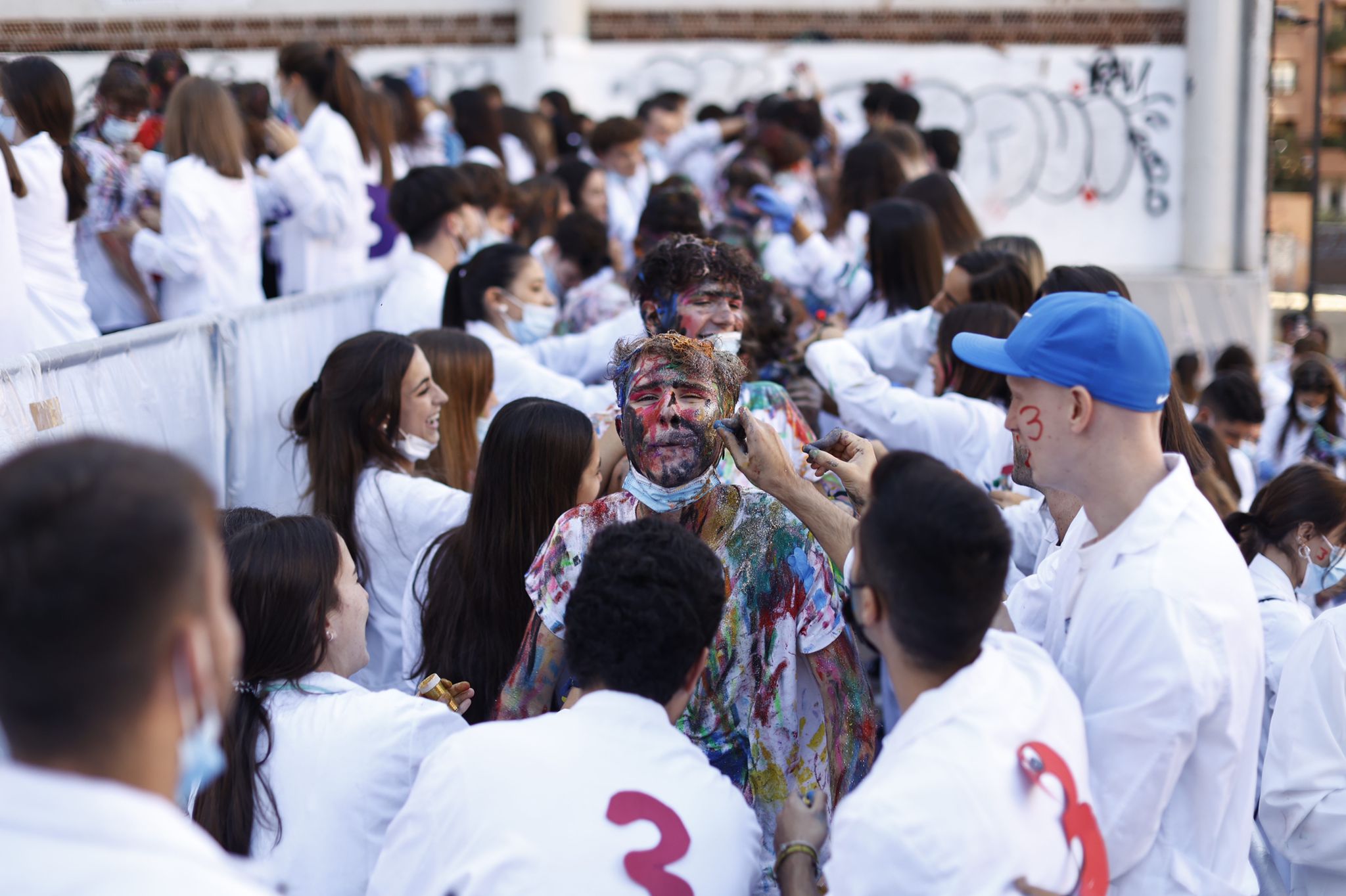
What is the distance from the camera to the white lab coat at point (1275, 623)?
3.33 m

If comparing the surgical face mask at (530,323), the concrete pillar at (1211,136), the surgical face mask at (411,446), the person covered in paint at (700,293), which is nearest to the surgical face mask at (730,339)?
the person covered in paint at (700,293)

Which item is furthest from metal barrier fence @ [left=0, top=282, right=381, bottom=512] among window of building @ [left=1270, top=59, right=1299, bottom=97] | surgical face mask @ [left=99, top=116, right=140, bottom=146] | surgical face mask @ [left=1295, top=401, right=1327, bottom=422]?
window of building @ [left=1270, top=59, right=1299, bottom=97]

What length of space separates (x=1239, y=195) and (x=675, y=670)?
36.8 ft

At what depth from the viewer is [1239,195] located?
38.5ft

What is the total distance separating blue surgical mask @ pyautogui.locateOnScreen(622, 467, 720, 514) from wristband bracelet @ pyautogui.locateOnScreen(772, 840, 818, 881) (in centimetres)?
78

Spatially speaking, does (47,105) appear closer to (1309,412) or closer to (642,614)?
(642,614)

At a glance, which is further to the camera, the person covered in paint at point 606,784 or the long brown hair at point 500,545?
the long brown hair at point 500,545

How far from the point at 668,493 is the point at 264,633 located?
0.85m

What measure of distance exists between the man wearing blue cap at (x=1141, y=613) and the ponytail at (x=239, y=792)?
4.82 feet

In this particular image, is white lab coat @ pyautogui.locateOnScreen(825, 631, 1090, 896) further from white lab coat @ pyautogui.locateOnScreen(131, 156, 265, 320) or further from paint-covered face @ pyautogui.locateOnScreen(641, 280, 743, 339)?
white lab coat @ pyautogui.locateOnScreen(131, 156, 265, 320)

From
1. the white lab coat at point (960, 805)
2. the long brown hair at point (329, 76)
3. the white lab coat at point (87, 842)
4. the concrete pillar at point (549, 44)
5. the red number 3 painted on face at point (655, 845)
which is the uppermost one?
the concrete pillar at point (549, 44)

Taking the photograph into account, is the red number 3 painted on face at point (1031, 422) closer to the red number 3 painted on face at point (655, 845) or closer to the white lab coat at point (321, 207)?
the red number 3 painted on face at point (655, 845)

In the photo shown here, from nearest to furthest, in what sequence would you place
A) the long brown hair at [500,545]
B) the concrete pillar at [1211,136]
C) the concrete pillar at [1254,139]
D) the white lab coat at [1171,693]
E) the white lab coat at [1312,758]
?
the white lab coat at [1171,693], the white lab coat at [1312,758], the long brown hair at [500,545], the concrete pillar at [1254,139], the concrete pillar at [1211,136]

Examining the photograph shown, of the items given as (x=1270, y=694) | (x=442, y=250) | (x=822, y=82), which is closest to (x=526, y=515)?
(x=1270, y=694)
